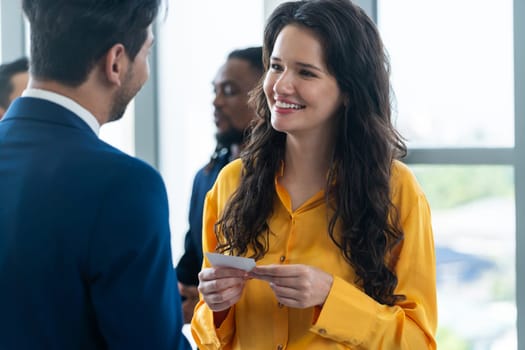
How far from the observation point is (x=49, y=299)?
1200mm

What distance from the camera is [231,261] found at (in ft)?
5.29

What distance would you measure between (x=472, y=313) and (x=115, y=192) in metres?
2.12

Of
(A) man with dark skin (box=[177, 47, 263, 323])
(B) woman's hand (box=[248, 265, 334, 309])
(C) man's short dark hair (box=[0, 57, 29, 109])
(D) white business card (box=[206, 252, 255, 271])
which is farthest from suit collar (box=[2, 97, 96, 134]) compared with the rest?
(C) man's short dark hair (box=[0, 57, 29, 109])

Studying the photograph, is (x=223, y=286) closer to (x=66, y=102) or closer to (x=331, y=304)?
(x=331, y=304)

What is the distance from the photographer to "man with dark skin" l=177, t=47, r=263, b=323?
104 inches

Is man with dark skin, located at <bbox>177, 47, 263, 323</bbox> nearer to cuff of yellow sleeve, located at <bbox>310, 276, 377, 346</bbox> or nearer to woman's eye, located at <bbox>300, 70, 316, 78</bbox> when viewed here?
woman's eye, located at <bbox>300, 70, 316, 78</bbox>

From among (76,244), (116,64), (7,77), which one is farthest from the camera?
(7,77)

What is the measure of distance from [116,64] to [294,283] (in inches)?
26.8

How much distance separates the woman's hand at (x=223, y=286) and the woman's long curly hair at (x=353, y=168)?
15 cm

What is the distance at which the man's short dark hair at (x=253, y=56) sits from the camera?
2.69 meters

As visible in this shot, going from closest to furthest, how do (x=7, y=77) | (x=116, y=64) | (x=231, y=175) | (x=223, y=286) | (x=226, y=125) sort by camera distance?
(x=116, y=64), (x=223, y=286), (x=231, y=175), (x=226, y=125), (x=7, y=77)

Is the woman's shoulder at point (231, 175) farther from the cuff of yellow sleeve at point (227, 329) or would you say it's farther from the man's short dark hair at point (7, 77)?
the man's short dark hair at point (7, 77)

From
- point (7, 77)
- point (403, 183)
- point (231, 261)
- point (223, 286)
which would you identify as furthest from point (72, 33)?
point (7, 77)

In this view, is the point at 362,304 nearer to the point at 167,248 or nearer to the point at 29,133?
the point at 167,248
